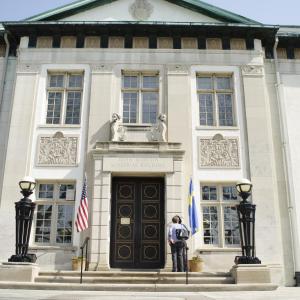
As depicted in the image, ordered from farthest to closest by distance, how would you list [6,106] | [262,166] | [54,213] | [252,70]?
[252,70] → [6,106] → [262,166] → [54,213]

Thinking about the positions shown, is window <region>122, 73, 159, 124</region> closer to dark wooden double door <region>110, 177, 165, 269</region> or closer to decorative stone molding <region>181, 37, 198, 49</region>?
decorative stone molding <region>181, 37, 198, 49</region>

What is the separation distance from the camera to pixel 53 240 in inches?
530

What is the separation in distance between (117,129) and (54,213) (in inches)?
143

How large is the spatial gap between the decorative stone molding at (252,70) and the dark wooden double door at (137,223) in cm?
535

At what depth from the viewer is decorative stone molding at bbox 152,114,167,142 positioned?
14.2 metres

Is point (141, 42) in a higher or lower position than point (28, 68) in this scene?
higher

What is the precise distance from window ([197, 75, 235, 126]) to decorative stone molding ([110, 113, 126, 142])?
2.98 m

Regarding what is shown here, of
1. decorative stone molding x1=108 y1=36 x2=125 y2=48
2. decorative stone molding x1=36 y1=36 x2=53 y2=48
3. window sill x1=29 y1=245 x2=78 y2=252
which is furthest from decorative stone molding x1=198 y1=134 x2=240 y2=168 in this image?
decorative stone molding x1=36 y1=36 x2=53 y2=48

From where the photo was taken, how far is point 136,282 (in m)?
11.1

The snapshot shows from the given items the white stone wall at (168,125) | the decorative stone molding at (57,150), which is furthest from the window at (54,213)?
the decorative stone molding at (57,150)

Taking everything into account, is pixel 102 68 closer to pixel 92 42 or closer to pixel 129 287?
pixel 92 42

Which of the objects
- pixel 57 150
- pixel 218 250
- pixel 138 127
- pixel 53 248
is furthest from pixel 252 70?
pixel 53 248

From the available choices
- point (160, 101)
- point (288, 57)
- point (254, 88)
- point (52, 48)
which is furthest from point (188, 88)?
point (52, 48)

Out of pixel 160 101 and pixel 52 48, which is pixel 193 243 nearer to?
pixel 160 101
